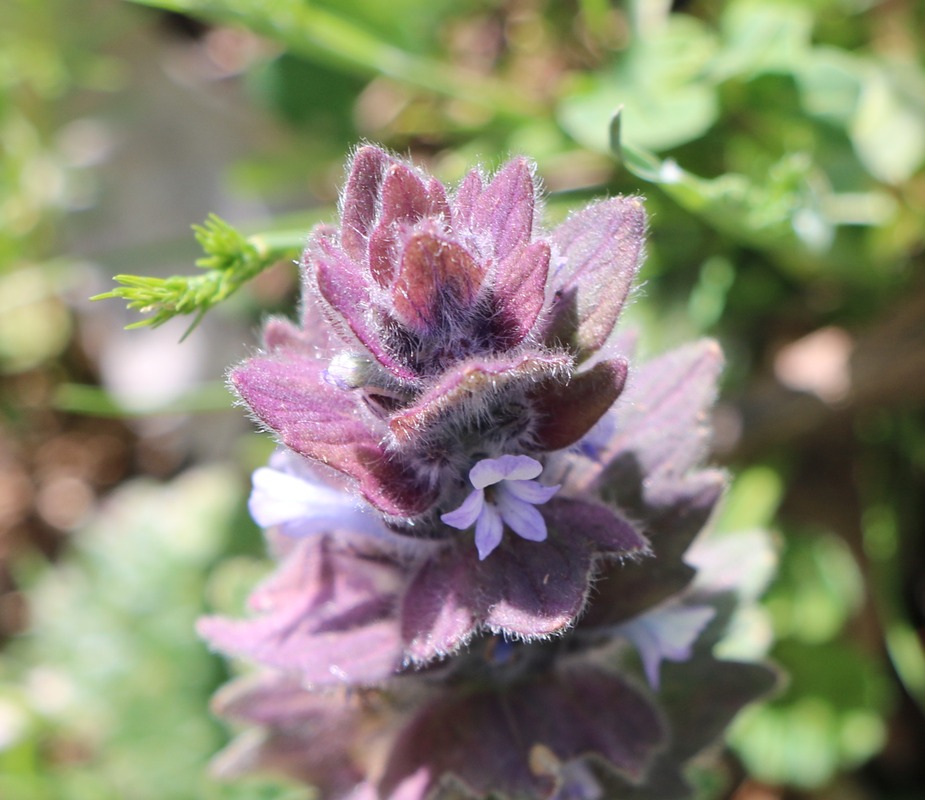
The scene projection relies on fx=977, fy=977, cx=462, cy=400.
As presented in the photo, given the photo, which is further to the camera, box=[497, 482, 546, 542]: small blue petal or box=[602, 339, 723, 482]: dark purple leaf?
box=[602, 339, 723, 482]: dark purple leaf

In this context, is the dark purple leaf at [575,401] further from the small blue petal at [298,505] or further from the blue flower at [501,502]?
the small blue petal at [298,505]

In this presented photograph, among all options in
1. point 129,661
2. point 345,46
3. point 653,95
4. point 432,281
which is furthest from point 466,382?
point 129,661

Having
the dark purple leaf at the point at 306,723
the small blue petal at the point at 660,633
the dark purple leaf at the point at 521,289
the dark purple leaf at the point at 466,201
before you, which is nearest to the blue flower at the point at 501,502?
the dark purple leaf at the point at 521,289

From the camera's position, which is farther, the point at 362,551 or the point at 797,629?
the point at 797,629

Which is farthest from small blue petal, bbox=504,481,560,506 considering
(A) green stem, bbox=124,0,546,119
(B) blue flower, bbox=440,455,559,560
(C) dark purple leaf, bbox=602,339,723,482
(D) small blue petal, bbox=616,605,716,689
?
(A) green stem, bbox=124,0,546,119

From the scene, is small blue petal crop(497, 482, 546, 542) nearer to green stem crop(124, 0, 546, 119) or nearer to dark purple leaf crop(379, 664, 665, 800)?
dark purple leaf crop(379, 664, 665, 800)

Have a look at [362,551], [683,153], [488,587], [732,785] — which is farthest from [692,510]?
[732,785]

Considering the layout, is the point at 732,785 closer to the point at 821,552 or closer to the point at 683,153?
the point at 821,552
